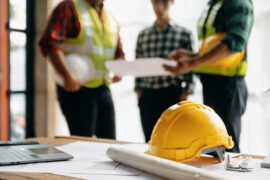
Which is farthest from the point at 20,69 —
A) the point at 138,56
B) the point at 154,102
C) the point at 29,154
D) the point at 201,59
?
the point at 29,154

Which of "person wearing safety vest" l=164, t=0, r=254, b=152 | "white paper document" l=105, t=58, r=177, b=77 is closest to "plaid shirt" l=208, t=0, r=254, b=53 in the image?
"person wearing safety vest" l=164, t=0, r=254, b=152

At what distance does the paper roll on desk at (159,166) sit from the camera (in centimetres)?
66

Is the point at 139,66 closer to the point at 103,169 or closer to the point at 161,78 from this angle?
the point at 161,78

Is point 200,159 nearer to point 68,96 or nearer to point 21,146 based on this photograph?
point 21,146

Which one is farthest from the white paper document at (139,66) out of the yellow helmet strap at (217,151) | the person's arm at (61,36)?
the yellow helmet strap at (217,151)

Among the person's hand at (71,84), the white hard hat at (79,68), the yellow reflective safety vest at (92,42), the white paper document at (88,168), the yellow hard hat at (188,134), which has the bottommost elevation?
the white paper document at (88,168)

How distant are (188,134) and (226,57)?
1147 mm

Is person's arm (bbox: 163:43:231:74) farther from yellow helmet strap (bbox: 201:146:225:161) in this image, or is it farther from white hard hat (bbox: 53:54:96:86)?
yellow helmet strap (bbox: 201:146:225:161)

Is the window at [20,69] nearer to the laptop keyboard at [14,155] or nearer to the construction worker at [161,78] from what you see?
the construction worker at [161,78]

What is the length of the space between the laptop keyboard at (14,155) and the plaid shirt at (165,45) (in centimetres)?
151

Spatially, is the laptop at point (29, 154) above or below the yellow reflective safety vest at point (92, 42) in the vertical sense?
below

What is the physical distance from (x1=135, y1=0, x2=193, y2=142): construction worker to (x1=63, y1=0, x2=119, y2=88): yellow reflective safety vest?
1.28 ft

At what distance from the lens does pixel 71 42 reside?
2.14 m

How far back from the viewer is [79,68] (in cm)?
211
